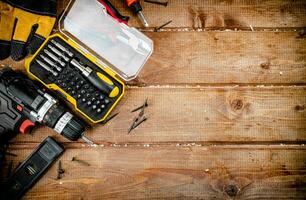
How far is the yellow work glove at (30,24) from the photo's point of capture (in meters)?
1.38

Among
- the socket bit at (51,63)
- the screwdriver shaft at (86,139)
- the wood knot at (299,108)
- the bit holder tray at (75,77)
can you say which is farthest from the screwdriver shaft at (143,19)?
the wood knot at (299,108)

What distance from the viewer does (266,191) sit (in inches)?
56.9

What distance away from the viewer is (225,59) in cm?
146

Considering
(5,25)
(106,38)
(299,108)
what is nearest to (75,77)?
(106,38)

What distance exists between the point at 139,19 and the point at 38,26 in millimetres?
329

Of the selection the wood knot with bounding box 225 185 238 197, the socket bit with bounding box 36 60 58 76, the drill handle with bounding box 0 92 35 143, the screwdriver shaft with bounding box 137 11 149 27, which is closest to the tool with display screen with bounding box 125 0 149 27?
the screwdriver shaft with bounding box 137 11 149 27

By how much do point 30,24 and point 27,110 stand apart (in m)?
0.28

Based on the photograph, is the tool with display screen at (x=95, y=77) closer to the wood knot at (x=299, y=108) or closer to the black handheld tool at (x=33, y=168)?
the black handheld tool at (x=33, y=168)

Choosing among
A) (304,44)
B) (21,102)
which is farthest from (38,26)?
(304,44)

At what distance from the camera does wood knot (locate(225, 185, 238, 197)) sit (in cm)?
144

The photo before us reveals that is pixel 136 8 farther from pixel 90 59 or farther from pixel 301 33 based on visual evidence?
pixel 301 33

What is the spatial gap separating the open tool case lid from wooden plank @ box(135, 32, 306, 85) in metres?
0.04

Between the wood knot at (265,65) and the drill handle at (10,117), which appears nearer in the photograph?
the drill handle at (10,117)

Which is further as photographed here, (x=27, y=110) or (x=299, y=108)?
(x=299, y=108)
